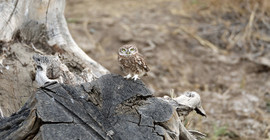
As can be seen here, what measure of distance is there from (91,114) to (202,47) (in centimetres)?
496

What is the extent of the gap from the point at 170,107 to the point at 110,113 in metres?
0.43

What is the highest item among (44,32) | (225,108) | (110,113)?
(44,32)

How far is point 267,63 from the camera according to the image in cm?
687

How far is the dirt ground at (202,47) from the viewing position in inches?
236

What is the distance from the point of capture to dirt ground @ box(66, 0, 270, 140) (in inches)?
236

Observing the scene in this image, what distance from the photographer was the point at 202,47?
7434mm

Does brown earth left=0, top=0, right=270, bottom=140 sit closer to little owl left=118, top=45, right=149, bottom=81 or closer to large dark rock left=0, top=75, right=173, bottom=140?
little owl left=118, top=45, right=149, bottom=81

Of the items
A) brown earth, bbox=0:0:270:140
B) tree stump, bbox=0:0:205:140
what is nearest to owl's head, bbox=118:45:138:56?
tree stump, bbox=0:0:205:140

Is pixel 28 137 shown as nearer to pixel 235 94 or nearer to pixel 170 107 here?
pixel 170 107

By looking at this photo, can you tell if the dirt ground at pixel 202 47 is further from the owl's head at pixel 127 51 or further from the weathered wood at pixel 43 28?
the owl's head at pixel 127 51

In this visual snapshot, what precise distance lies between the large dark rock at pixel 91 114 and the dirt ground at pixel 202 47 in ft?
8.63

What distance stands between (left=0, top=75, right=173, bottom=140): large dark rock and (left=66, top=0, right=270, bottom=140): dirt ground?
2.63 meters

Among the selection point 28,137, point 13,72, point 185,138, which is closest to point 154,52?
point 13,72

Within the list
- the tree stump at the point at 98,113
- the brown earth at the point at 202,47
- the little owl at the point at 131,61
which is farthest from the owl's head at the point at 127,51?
the brown earth at the point at 202,47
